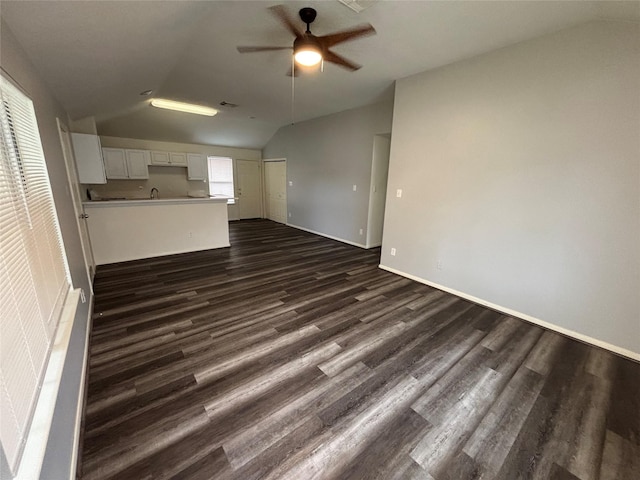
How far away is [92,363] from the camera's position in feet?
6.55

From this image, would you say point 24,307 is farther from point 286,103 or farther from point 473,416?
point 286,103

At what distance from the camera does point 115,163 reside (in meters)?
5.75

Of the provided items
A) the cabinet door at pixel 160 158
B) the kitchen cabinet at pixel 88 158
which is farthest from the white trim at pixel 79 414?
the cabinet door at pixel 160 158

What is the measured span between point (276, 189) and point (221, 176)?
5.61 ft

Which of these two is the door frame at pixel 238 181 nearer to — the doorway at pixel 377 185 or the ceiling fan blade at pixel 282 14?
the doorway at pixel 377 185

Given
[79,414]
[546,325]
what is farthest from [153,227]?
[546,325]

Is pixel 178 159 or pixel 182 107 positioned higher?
pixel 182 107

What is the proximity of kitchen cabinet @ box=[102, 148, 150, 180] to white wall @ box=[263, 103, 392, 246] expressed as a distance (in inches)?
132

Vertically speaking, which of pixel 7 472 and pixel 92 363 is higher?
pixel 7 472

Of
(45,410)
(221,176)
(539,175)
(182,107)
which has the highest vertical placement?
(182,107)

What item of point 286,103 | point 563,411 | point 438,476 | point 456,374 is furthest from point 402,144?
point 438,476

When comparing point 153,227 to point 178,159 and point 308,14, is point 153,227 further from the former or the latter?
point 308,14

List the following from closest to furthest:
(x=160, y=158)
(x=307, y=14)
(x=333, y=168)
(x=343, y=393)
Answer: (x=343, y=393) → (x=307, y=14) → (x=333, y=168) → (x=160, y=158)

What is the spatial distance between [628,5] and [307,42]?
90.6 inches
